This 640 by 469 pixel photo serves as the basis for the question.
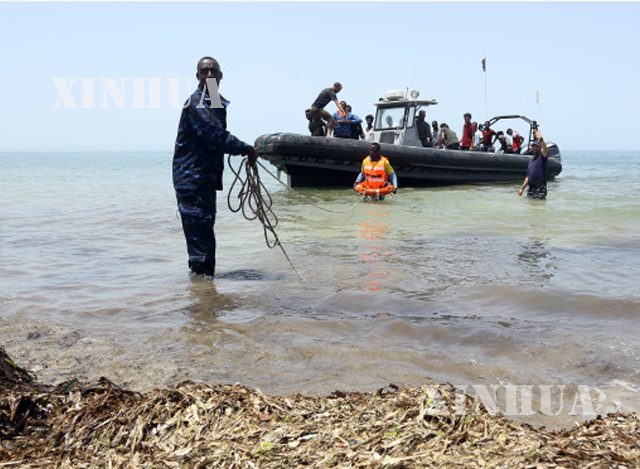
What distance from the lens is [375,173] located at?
1202 centimetres

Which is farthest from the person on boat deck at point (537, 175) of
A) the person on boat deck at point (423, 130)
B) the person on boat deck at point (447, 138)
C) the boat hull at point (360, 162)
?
the person on boat deck at point (447, 138)

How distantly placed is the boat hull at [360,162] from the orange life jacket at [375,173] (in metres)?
2.16

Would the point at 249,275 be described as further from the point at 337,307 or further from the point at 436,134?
the point at 436,134

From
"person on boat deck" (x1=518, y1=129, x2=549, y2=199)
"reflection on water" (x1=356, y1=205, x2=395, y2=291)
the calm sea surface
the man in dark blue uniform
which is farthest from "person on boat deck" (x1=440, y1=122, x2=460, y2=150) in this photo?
the man in dark blue uniform

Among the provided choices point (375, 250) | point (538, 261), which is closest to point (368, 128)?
point (375, 250)

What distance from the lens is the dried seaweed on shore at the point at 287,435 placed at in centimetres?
181

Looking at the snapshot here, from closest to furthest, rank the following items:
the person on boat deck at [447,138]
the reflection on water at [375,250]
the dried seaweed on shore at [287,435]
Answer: the dried seaweed on shore at [287,435]
the reflection on water at [375,250]
the person on boat deck at [447,138]

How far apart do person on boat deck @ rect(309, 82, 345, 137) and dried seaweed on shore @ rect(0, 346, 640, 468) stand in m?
12.1

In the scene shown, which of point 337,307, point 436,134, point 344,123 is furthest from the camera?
point 436,134

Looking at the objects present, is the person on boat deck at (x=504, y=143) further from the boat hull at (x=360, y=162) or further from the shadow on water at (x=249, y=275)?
the shadow on water at (x=249, y=275)

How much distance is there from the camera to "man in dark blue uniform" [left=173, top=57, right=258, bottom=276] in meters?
4.77

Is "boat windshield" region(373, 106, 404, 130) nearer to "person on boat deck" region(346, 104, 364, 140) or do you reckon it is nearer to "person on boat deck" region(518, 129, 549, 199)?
"person on boat deck" region(346, 104, 364, 140)

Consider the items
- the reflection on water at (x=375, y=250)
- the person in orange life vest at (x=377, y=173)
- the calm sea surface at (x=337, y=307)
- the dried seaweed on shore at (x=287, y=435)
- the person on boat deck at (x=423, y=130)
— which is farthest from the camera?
the person on boat deck at (x=423, y=130)

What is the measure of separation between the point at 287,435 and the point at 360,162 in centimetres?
1295
